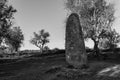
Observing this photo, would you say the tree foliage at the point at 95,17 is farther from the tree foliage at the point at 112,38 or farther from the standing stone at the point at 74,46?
the standing stone at the point at 74,46

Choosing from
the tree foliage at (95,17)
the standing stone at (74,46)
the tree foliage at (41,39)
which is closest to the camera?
the standing stone at (74,46)

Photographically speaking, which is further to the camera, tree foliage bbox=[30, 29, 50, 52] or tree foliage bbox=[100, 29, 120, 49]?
tree foliage bbox=[30, 29, 50, 52]

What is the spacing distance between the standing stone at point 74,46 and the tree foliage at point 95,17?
34.2 ft

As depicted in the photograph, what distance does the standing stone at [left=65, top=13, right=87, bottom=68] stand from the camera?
46.6ft

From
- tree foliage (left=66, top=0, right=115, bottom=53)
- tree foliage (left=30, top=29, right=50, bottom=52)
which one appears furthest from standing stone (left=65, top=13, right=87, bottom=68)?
tree foliage (left=30, top=29, right=50, bottom=52)

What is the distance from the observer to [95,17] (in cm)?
2634

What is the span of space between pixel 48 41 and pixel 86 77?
169 ft

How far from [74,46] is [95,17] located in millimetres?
14176

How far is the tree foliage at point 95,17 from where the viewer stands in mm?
25641

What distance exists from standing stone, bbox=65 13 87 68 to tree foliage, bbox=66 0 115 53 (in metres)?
10.4

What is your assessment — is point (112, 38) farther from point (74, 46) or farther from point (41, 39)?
point (41, 39)

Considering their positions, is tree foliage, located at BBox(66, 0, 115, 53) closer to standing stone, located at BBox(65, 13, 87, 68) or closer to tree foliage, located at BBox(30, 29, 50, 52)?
standing stone, located at BBox(65, 13, 87, 68)

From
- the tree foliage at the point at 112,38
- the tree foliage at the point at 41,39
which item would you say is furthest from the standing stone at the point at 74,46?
the tree foliage at the point at 41,39

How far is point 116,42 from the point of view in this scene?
2858 centimetres
